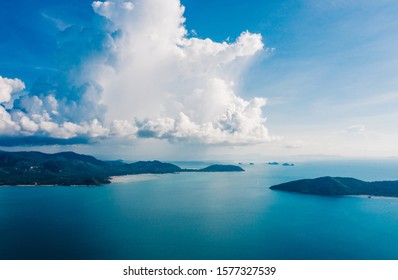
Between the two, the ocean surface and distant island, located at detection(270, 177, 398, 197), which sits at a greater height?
distant island, located at detection(270, 177, 398, 197)

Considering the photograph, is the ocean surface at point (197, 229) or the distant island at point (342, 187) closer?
the ocean surface at point (197, 229)

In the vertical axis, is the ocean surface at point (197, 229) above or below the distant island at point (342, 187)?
below

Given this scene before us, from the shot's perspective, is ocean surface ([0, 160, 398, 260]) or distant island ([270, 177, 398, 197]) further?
distant island ([270, 177, 398, 197])

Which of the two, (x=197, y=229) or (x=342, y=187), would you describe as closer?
(x=197, y=229)

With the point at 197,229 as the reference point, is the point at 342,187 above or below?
above
